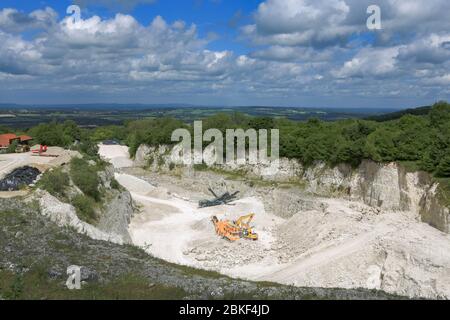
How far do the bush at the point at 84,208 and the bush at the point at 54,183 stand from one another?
1.11 metres

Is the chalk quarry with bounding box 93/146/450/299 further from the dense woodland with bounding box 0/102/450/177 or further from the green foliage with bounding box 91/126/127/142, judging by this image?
the green foliage with bounding box 91/126/127/142

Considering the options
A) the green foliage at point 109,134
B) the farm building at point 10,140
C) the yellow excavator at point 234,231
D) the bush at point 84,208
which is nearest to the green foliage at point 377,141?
the yellow excavator at point 234,231

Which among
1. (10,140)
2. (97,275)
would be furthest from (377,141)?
(10,140)

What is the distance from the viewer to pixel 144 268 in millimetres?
19516

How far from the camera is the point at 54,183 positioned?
32.4m

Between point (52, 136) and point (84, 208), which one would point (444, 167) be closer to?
point (84, 208)

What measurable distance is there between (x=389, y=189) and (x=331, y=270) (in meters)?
16.6

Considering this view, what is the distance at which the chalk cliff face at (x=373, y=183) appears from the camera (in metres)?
36.7

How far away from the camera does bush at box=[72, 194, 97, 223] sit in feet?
106

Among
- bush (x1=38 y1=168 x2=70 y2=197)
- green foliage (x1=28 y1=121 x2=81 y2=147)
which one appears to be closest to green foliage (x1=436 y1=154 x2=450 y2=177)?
bush (x1=38 y1=168 x2=70 y2=197)

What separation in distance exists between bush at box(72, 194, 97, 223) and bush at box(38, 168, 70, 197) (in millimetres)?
1111
